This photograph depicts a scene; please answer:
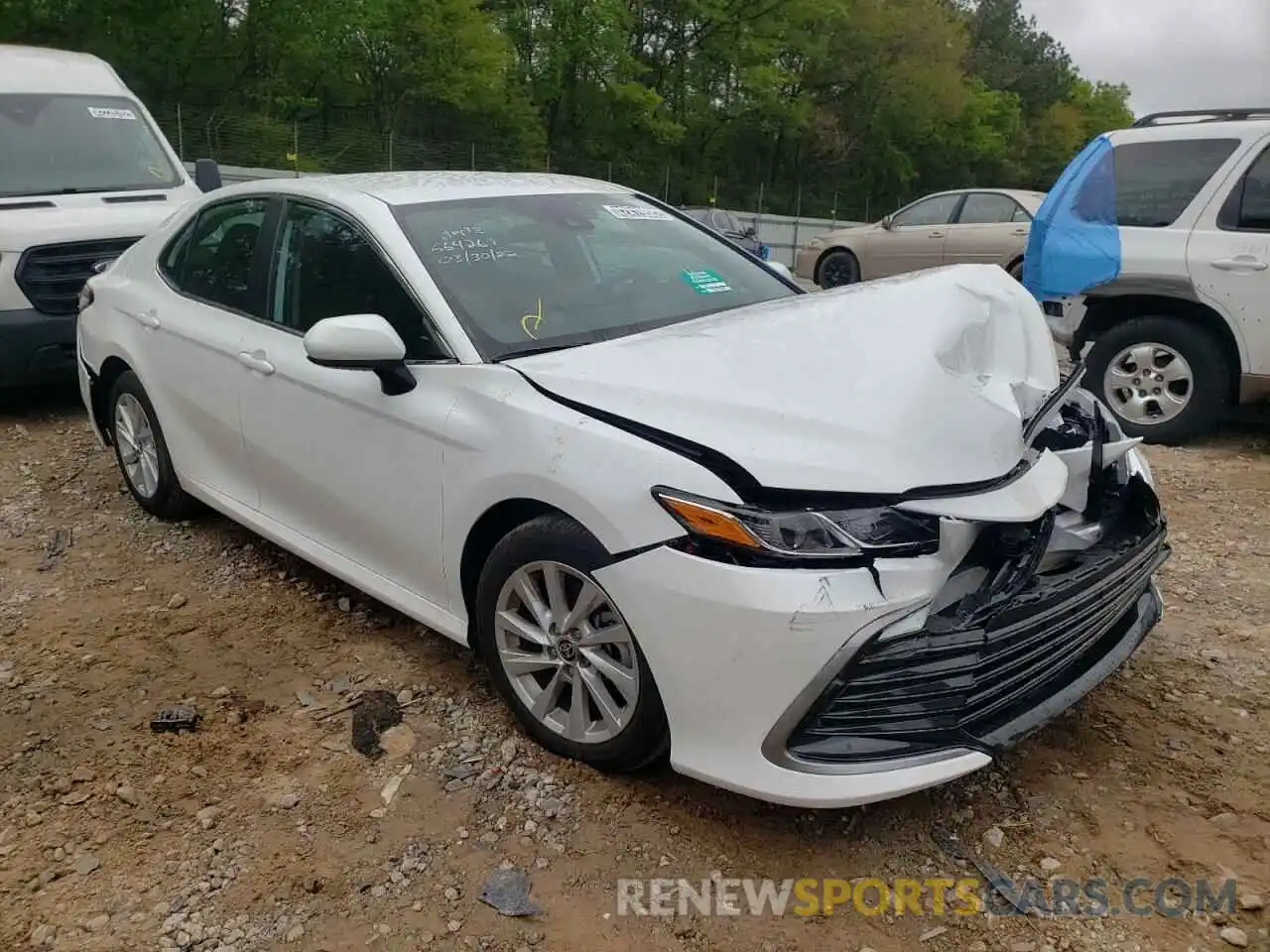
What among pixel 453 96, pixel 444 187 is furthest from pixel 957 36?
pixel 444 187

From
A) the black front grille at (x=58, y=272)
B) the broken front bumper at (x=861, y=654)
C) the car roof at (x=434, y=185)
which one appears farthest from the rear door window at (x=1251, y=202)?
the black front grille at (x=58, y=272)

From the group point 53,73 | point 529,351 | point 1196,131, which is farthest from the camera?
point 53,73

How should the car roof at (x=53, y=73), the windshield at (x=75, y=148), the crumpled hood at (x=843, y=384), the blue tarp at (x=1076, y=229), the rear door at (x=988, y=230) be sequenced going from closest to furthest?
1. the crumpled hood at (x=843, y=384)
2. the blue tarp at (x=1076, y=229)
3. the windshield at (x=75, y=148)
4. the car roof at (x=53, y=73)
5. the rear door at (x=988, y=230)

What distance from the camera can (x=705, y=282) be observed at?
3734mm

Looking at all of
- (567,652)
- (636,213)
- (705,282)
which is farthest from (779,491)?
(636,213)

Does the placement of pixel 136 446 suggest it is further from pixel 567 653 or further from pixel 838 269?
pixel 838 269

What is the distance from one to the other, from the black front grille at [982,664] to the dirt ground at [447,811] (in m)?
0.36

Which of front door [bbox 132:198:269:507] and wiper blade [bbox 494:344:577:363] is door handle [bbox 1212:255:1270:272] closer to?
wiper blade [bbox 494:344:577:363]

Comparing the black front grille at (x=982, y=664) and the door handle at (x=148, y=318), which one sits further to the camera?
the door handle at (x=148, y=318)

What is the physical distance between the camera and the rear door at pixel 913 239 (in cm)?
1185

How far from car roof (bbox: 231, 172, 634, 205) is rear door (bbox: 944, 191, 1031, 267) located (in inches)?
320

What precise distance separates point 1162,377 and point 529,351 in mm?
4513

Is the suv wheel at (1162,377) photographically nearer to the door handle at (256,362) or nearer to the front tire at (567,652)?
the front tire at (567,652)

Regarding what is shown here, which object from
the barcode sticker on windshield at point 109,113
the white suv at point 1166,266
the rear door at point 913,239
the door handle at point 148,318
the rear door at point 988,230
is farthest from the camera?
the rear door at point 913,239
